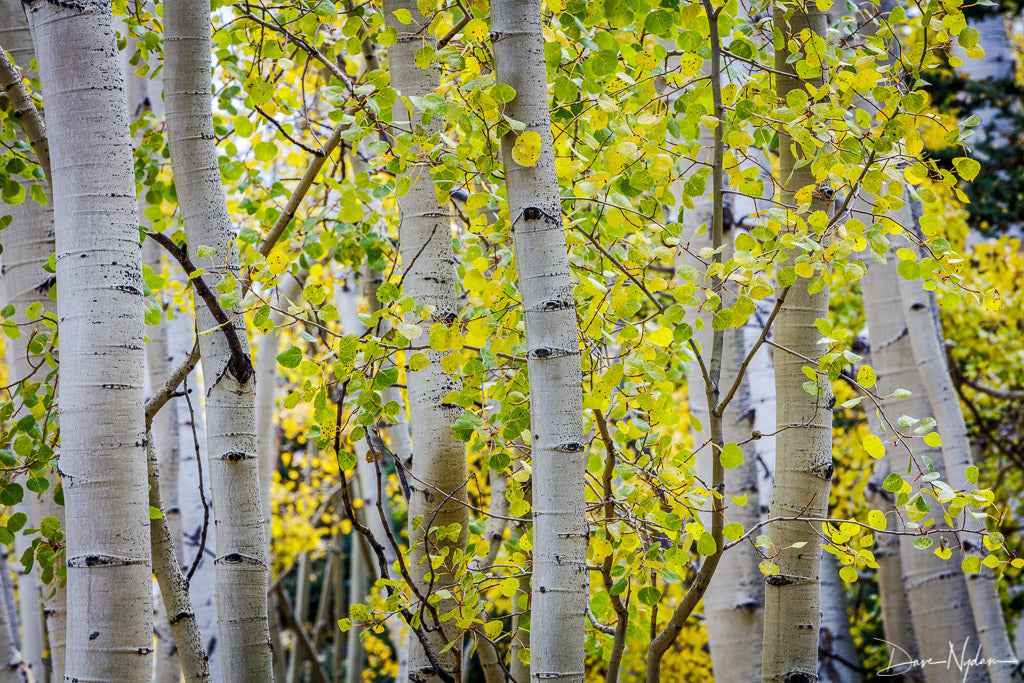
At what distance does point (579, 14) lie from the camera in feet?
5.25

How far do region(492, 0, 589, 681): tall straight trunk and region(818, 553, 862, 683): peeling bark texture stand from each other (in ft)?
7.73

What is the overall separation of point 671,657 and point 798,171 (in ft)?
14.8

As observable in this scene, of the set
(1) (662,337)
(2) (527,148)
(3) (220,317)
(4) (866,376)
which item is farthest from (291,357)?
(4) (866,376)

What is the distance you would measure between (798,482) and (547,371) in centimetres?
85

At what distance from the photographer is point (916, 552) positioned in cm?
324

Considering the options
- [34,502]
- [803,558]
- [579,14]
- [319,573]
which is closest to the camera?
[579,14]

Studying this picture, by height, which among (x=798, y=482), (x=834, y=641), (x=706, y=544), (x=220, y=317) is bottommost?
(x=834, y=641)

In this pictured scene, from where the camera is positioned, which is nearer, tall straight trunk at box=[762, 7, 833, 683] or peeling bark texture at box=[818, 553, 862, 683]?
tall straight trunk at box=[762, 7, 833, 683]

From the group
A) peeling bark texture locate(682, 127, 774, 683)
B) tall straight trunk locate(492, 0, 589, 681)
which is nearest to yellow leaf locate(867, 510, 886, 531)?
tall straight trunk locate(492, 0, 589, 681)

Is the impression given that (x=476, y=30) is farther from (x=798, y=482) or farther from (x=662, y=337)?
(x=798, y=482)

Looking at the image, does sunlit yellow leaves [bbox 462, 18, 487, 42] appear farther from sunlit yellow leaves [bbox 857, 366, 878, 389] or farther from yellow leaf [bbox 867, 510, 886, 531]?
yellow leaf [bbox 867, 510, 886, 531]

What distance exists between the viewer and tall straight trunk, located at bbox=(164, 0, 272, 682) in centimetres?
180

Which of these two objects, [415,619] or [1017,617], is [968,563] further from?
[1017,617]

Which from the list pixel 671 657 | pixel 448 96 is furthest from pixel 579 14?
pixel 671 657
